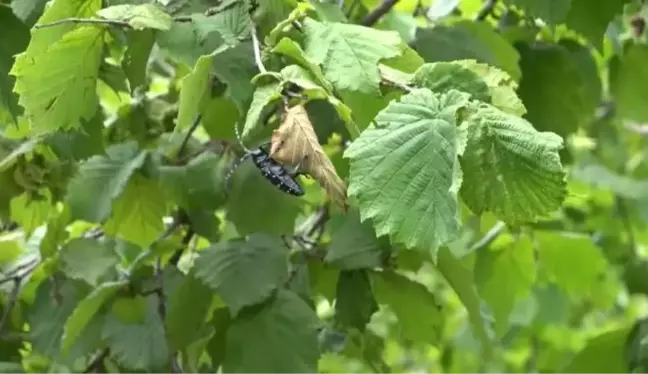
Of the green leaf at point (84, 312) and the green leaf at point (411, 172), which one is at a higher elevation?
the green leaf at point (411, 172)

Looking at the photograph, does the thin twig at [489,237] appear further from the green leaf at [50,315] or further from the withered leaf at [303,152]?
the withered leaf at [303,152]

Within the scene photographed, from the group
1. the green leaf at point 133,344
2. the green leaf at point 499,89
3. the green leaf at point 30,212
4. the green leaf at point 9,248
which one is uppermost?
the green leaf at point 499,89

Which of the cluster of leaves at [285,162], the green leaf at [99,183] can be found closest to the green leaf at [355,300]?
the cluster of leaves at [285,162]

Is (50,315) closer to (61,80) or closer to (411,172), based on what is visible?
(61,80)

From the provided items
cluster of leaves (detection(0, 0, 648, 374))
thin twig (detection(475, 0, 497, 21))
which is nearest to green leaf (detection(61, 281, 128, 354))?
cluster of leaves (detection(0, 0, 648, 374))

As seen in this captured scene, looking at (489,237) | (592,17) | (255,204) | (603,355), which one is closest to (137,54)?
(255,204)

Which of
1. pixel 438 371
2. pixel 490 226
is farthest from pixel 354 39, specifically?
pixel 438 371
